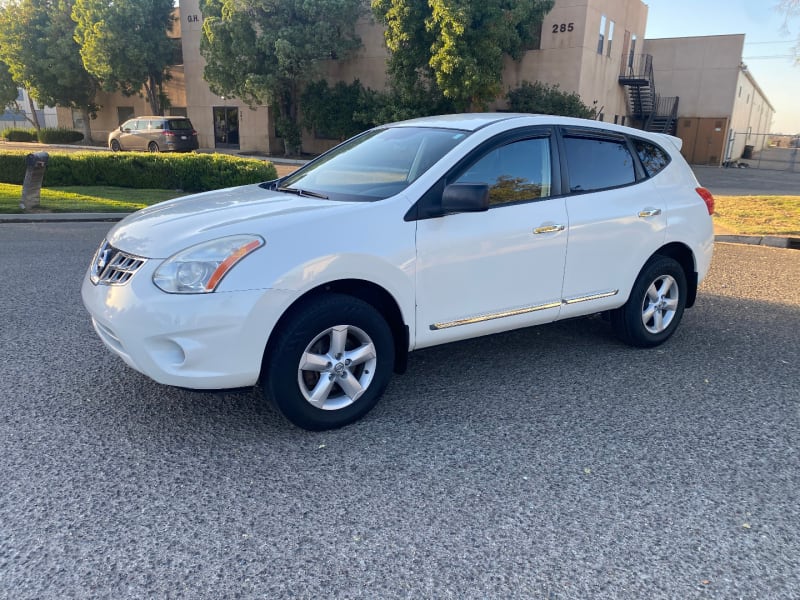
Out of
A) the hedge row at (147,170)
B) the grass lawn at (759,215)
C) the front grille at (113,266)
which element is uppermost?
the front grille at (113,266)

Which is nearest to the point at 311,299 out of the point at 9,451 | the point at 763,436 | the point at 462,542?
the point at 462,542

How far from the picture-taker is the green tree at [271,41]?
1091 inches

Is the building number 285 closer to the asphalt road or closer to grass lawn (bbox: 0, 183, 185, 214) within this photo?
grass lawn (bbox: 0, 183, 185, 214)

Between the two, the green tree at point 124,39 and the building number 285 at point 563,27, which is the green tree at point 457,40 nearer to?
the building number 285 at point 563,27

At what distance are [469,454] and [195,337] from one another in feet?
5.23

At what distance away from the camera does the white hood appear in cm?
336

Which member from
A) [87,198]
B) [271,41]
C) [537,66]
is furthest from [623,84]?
[87,198]

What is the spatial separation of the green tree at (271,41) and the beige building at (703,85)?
696 inches

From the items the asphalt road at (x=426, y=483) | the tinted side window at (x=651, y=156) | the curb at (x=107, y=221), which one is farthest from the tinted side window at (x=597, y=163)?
the curb at (x=107, y=221)

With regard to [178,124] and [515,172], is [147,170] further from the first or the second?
[178,124]

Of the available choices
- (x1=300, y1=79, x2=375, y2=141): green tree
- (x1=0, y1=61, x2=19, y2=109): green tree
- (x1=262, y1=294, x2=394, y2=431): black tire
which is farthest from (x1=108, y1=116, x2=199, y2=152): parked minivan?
(x1=262, y1=294, x2=394, y2=431): black tire

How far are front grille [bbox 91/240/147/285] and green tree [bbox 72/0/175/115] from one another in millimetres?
33803

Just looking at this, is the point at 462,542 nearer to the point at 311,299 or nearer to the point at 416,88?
the point at 311,299

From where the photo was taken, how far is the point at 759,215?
504 inches
